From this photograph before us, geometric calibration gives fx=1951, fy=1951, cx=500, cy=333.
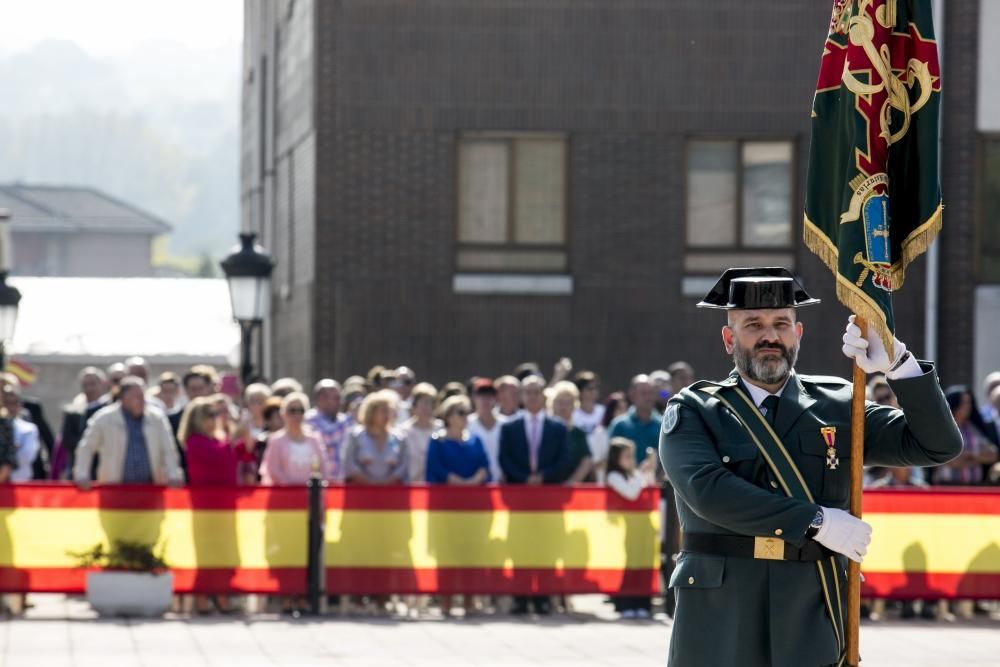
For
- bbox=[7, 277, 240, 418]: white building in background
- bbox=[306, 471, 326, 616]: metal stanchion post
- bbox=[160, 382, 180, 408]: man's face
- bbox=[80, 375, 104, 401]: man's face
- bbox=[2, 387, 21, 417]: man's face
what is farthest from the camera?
bbox=[7, 277, 240, 418]: white building in background

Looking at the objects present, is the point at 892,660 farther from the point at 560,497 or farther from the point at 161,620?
the point at 161,620

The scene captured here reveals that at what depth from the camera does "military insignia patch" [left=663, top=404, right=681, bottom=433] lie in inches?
244

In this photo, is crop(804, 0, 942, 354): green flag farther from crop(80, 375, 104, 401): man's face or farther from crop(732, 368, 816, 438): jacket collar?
crop(80, 375, 104, 401): man's face

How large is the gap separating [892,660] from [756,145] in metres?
11.2

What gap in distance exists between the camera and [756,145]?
22953mm

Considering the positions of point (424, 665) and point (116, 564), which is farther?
point (116, 564)

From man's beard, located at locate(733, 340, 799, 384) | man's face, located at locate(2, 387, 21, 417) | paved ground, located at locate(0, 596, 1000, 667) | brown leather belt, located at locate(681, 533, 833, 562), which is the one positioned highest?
man's beard, located at locate(733, 340, 799, 384)

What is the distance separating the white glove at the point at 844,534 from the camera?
5.84m

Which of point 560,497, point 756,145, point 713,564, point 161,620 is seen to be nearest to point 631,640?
point 560,497

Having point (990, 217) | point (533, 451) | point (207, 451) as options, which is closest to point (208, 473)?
point (207, 451)

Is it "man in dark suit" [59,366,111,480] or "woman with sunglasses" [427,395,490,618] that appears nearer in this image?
"woman with sunglasses" [427,395,490,618]

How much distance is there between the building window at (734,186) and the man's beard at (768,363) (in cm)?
1689

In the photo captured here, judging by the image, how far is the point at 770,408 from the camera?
6160 mm

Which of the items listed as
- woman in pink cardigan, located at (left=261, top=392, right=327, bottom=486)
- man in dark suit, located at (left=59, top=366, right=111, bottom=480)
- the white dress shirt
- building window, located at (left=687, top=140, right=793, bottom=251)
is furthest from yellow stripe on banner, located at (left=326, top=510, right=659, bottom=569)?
the white dress shirt
